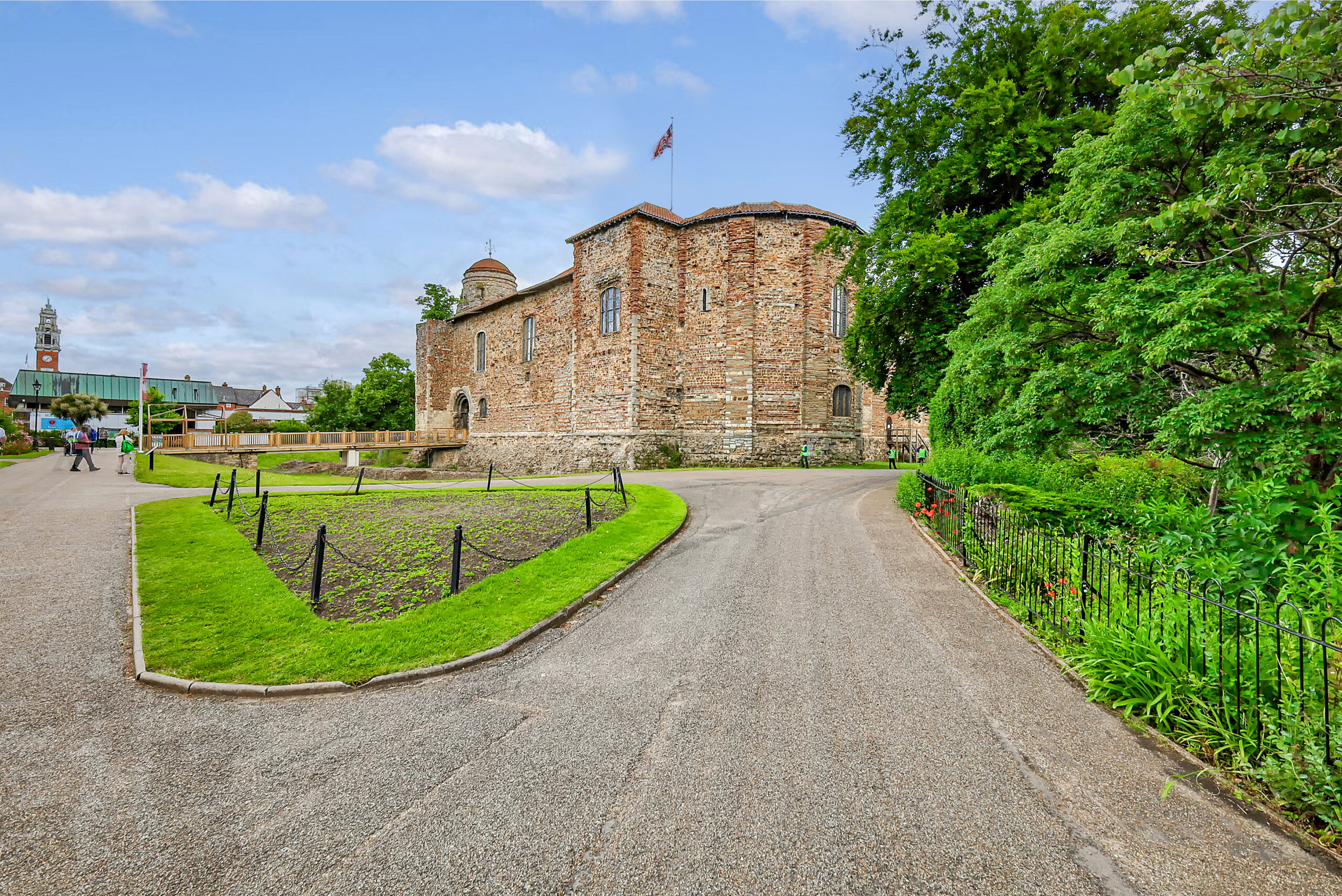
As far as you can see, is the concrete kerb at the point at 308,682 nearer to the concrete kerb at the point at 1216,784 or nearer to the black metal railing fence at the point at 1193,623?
the concrete kerb at the point at 1216,784

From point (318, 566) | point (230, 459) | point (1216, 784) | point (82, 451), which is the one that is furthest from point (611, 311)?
point (230, 459)

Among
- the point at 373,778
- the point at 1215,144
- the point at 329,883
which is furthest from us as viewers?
the point at 1215,144

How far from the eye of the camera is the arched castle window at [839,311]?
25969mm

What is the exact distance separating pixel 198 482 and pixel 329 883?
21.9 meters

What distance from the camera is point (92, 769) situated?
11.3ft

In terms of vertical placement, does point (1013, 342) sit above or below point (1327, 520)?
above

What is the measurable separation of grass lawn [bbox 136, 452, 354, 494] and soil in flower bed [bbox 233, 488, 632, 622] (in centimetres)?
586

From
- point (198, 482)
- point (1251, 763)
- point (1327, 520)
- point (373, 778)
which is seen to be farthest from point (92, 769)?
point (198, 482)

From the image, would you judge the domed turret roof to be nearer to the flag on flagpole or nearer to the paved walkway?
the flag on flagpole

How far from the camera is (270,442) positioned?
30.1 m

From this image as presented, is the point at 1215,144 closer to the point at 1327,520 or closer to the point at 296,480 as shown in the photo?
the point at 1327,520

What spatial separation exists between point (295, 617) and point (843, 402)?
24376mm

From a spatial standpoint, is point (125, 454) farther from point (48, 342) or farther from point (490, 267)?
point (48, 342)

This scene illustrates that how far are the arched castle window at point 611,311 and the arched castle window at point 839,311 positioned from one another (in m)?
10.4
